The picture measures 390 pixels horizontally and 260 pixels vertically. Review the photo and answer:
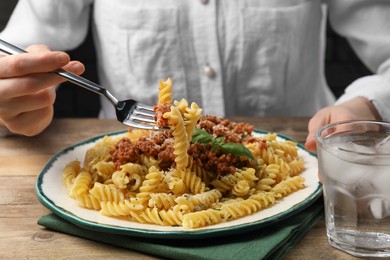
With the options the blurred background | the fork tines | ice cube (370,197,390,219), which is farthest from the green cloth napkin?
the blurred background

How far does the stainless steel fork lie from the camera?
52.9 inches

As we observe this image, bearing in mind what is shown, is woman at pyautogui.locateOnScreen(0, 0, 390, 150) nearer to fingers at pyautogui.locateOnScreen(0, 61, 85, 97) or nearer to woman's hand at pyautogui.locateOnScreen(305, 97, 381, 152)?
woman's hand at pyautogui.locateOnScreen(305, 97, 381, 152)

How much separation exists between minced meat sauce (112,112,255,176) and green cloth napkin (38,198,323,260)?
16cm

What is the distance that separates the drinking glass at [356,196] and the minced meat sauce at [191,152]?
0.70 feet

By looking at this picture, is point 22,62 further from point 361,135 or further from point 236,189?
point 361,135

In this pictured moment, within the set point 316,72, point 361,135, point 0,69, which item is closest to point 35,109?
point 0,69

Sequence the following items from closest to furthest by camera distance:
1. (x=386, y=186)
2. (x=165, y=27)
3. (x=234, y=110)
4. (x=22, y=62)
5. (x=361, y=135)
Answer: (x=386, y=186) < (x=361, y=135) < (x=22, y=62) < (x=165, y=27) < (x=234, y=110)

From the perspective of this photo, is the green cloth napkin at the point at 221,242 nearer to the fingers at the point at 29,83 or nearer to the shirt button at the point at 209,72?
the fingers at the point at 29,83

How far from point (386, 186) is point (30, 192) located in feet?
2.47

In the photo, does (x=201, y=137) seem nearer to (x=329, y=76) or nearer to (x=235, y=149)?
(x=235, y=149)

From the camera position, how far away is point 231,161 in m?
1.30

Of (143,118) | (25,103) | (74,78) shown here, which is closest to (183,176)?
(143,118)

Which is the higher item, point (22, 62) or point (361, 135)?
point (22, 62)

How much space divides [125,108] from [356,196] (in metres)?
0.56
